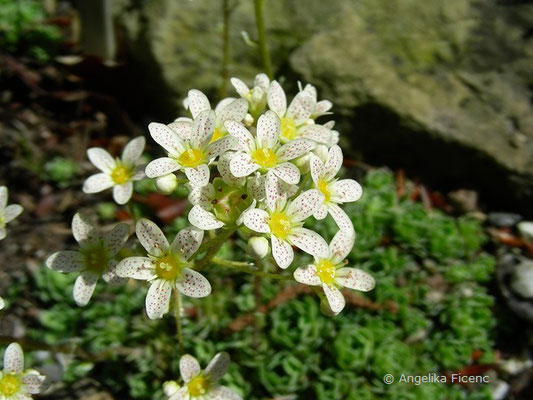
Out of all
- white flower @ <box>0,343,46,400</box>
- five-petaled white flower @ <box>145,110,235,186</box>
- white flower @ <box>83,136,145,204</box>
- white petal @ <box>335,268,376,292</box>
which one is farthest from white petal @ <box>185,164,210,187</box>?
white flower @ <box>0,343,46,400</box>

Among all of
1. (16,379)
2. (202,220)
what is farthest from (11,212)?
(202,220)

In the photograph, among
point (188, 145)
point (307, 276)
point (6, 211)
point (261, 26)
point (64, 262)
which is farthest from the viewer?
point (261, 26)

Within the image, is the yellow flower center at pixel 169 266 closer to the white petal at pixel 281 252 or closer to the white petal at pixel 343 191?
the white petal at pixel 281 252

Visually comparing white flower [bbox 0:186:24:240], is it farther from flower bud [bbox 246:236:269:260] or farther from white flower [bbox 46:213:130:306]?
flower bud [bbox 246:236:269:260]

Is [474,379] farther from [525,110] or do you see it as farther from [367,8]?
[367,8]

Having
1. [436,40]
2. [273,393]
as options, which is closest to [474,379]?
[273,393]

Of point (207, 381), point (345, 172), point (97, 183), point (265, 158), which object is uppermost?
point (265, 158)

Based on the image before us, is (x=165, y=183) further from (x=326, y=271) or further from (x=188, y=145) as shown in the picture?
(x=326, y=271)
